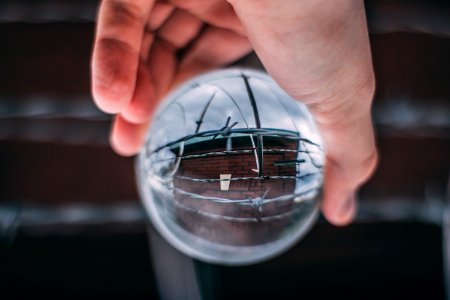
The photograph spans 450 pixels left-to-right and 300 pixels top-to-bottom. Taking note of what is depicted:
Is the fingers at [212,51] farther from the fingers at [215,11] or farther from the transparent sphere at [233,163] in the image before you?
the transparent sphere at [233,163]

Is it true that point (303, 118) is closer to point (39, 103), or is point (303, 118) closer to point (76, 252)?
point (39, 103)

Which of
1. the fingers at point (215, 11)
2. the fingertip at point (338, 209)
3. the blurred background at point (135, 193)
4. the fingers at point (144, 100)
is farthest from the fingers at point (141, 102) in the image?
the blurred background at point (135, 193)

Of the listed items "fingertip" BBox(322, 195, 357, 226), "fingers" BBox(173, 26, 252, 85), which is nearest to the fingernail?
"fingertip" BBox(322, 195, 357, 226)

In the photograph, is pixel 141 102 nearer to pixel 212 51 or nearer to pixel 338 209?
pixel 212 51

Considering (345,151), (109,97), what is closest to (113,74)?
(109,97)

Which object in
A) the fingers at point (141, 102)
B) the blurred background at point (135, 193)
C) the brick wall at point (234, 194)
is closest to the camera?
the brick wall at point (234, 194)

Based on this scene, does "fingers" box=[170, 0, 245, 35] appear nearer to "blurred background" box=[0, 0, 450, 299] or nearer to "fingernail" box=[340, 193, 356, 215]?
"fingernail" box=[340, 193, 356, 215]

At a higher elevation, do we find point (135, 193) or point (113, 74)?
point (113, 74)
